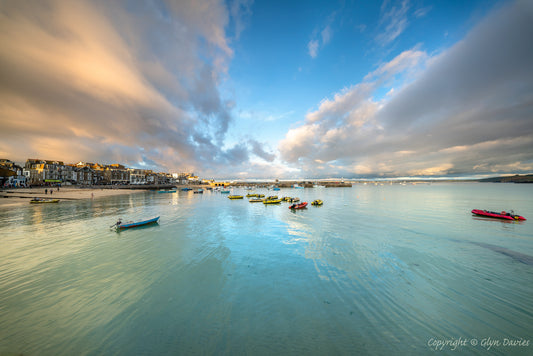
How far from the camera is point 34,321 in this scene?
24.5ft

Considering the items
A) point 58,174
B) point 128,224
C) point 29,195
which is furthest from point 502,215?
point 58,174

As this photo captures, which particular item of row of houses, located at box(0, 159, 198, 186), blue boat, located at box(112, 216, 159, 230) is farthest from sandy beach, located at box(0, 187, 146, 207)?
blue boat, located at box(112, 216, 159, 230)

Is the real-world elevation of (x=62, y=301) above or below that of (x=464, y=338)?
above

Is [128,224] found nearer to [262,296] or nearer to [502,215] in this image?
[262,296]

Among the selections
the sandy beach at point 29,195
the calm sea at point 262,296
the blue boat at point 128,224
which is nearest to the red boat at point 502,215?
the calm sea at point 262,296

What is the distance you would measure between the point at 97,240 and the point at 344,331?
77.9ft

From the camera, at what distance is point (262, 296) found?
31.5 feet

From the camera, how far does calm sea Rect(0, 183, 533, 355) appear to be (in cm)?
670

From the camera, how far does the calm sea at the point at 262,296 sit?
6.70 meters

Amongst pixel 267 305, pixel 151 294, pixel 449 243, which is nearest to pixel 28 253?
pixel 151 294

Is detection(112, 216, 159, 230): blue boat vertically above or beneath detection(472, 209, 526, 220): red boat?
above

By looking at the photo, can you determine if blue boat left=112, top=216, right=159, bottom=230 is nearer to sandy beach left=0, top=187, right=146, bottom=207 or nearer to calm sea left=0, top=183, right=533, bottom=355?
calm sea left=0, top=183, right=533, bottom=355

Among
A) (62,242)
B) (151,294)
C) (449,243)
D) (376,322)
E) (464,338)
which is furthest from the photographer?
(449,243)

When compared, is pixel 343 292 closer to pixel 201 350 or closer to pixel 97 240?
pixel 201 350
